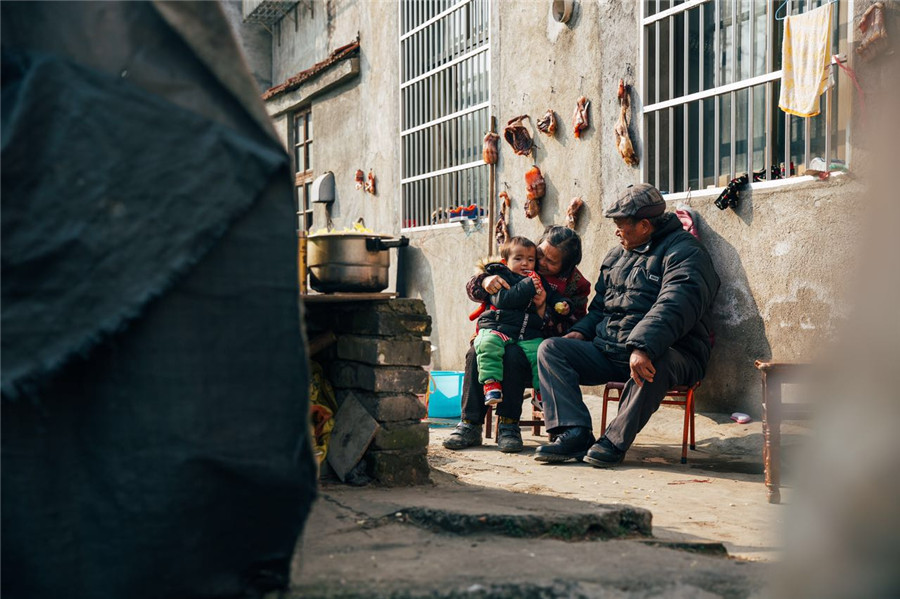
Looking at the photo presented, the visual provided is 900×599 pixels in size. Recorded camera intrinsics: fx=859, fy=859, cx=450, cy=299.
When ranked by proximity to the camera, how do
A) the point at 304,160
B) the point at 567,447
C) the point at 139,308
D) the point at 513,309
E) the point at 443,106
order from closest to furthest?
the point at 139,308 < the point at 567,447 < the point at 513,309 < the point at 443,106 < the point at 304,160

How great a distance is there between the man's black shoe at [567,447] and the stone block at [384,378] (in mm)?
1258

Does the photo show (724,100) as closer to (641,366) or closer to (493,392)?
(641,366)

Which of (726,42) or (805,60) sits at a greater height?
(726,42)

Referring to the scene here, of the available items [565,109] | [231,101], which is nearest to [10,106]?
[231,101]

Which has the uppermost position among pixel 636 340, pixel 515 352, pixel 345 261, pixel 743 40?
pixel 743 40

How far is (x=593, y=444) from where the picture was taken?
198 inches

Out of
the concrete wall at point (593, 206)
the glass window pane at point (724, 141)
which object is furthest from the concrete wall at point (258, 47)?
the glass window pane at point (724, 141)

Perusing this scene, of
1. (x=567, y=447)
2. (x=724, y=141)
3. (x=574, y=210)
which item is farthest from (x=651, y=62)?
(x=567, y=447)

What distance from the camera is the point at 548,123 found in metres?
7.14

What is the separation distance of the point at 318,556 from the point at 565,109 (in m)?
5.30

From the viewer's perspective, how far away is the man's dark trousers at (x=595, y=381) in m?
4.79

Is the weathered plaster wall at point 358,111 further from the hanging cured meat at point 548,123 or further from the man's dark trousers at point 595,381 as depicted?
the man's dark trousers at point 595,381

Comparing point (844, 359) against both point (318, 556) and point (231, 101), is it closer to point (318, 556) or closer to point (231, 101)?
point (231, 101)

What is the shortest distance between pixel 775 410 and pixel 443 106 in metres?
6.54
